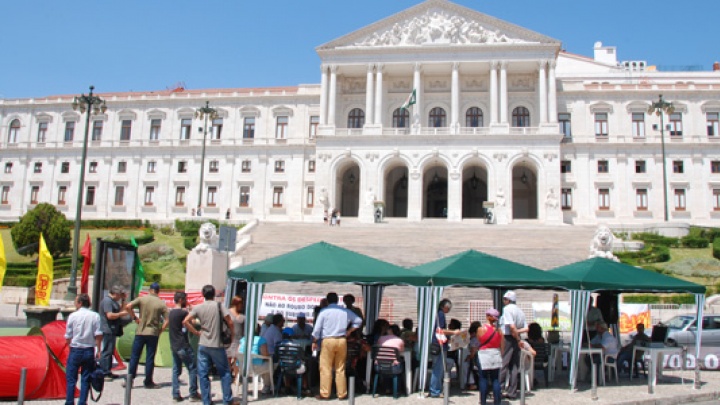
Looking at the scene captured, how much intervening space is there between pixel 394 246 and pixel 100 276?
2179 centimetres

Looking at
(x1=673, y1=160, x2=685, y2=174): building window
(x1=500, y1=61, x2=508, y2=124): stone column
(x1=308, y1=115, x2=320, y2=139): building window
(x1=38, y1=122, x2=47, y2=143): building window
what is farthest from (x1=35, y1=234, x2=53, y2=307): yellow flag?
(x1=673, y1=160, x2=685, y2=174): building window

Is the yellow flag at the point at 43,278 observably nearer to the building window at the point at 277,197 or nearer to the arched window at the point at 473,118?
the building window at the point at 277,197

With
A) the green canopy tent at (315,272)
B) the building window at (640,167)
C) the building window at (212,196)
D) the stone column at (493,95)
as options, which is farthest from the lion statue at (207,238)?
the building window at (640,167)

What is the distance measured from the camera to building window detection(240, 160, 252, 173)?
5759 centimetres

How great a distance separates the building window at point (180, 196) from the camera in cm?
5769

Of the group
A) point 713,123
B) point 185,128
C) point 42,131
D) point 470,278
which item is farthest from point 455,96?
point 42,131

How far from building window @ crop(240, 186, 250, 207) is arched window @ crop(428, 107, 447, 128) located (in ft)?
58.8

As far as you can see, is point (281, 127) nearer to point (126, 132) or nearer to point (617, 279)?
point (126, 132)

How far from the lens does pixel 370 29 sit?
177ft

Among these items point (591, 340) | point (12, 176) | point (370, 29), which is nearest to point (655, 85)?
point (370, 29)

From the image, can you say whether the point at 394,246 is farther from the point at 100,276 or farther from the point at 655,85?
the point at 655,85

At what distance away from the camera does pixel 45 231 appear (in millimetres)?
38281

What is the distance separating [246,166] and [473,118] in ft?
70.2

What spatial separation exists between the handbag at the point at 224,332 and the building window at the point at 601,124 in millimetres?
50104
